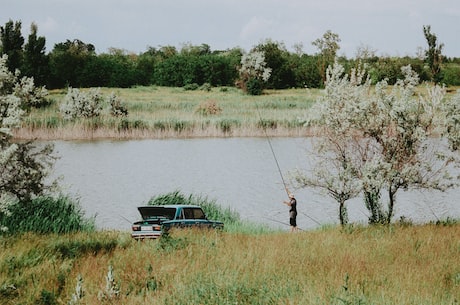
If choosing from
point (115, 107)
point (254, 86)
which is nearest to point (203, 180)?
point (115, 107)

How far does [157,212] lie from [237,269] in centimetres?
521

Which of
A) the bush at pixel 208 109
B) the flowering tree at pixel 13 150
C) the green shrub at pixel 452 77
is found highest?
the green shrub at pixel 452 77

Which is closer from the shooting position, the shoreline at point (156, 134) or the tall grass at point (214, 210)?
the tall grass at point (214, 210)

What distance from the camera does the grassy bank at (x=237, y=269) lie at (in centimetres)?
846

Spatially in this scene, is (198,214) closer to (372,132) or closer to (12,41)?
(372,132)

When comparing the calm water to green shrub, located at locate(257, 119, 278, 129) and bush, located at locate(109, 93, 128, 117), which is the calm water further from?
bush, located at locate(109, 93, 128, 117)

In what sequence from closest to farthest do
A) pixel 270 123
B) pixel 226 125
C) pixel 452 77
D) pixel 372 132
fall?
pixel 372 132
pixel 226 125
pixel 270 123
pixel 452 77

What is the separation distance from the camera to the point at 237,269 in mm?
10258

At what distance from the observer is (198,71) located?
83.6 meters

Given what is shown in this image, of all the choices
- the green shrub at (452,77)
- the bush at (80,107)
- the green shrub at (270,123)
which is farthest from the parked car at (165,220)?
the green shrub at (452,77)

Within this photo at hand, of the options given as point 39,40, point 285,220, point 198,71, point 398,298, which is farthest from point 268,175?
point 198,71

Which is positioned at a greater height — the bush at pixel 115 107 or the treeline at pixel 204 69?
the treeline at pixel 204 69

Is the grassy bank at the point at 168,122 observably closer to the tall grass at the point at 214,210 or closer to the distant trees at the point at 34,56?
the distant trees at the point at 34,56

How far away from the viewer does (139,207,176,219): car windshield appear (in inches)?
572
